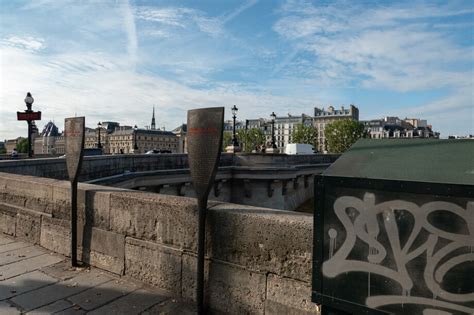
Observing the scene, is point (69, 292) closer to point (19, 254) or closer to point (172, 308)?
point (172, 308)

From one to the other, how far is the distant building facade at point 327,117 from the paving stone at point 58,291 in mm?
113190

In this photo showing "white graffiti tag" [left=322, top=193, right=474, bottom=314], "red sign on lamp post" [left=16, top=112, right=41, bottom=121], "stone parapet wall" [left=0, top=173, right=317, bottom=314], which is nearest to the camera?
"white graffiti tag" [left=322, top=193, right=474, bottom=314]

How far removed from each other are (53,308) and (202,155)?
2.02 m

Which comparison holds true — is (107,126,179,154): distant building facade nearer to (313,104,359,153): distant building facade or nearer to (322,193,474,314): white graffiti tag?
(313,104,359,153): distant building facade

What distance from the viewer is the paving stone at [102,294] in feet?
10.8

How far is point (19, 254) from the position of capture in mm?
4734

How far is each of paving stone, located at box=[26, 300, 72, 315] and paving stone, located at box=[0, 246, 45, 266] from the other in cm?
165

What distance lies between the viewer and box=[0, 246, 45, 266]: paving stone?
4.49 metres

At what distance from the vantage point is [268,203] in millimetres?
24812

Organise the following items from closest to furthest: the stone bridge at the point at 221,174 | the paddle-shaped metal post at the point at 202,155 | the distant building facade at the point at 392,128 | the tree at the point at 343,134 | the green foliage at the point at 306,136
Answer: the paddle-shaped metal post at the point at 202,155, the stone bridge at the point at 221,174, the tree at the point at 343,134, the green foliage at the point at 306,136, the distant building facade at the point at 392,128

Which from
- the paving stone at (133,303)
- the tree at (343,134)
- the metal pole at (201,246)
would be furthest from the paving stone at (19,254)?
the tree at (343,134)

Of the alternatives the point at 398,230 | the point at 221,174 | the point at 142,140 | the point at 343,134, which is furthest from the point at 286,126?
the point at 398,230

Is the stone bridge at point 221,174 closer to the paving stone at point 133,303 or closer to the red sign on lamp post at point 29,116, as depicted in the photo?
the red sign on lamp post at point 29,116

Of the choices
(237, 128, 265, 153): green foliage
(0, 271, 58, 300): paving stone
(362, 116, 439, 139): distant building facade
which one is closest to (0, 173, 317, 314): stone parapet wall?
(0, 271, 58, 300): paving stone
